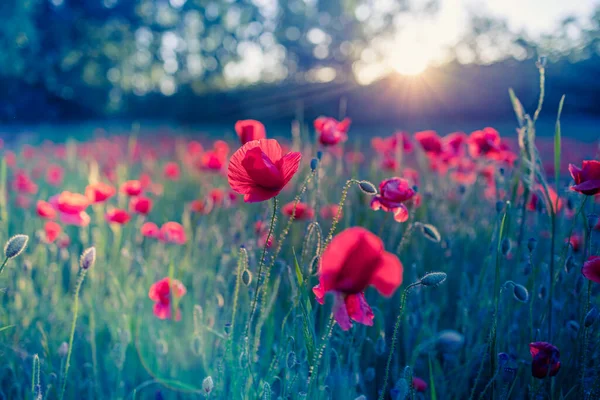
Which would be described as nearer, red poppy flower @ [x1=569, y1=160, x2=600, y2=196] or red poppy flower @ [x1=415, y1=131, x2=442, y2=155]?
red poppy flower @ [x1=569, y1=160, x2=600, y2=196]

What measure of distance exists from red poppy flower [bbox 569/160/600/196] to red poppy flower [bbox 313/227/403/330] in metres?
0.58

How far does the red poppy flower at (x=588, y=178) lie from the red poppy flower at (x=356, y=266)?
22.8 inches

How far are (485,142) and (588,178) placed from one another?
35.1 inches

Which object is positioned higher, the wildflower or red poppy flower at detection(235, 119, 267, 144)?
red poppy flower at detection(235, 119, 267, 144)

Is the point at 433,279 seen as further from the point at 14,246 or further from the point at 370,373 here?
the point at 14,246

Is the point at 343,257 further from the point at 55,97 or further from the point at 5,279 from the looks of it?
the point at 55,97

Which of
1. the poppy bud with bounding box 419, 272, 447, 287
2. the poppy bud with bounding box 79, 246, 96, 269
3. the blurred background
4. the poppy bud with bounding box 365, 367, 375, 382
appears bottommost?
the poppy bud with bounding box 365, 367, 375, 382

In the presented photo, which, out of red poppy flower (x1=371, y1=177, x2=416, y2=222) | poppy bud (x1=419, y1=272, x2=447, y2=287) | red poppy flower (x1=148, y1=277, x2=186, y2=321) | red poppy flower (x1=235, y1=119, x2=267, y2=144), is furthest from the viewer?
red poppy flower (x1=235, y1=119, x2=267, y2=144)

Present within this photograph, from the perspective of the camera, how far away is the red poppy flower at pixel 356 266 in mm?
758

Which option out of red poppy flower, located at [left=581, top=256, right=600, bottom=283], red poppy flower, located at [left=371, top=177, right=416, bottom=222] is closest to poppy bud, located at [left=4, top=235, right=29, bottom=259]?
red poppy flower, located at [left=371, top=177, right=416, bottom=222]

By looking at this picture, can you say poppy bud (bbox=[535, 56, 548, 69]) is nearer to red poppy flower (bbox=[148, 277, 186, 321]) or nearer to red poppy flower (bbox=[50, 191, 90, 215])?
red poppy flower (bbox=[148, 277, 186, 321])

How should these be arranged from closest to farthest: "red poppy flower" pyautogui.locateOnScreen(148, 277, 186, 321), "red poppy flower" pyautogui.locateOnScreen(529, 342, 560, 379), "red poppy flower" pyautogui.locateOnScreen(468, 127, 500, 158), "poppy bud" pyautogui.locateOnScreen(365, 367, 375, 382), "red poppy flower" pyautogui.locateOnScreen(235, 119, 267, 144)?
"red poppy flower" pyautogui.locateOnScreen(529, 342, 560, 379)
"poppy bud" pyautogui.locateOnScreen(365, 367, 375, 382)
"red poppy flower" pyautogui.locateOnScreen(148, 277, 186, 321)
"red poppy flower" pyautogui.locateOnScreen(235, 119, 267, 144)
"red poppy flower" pyautogui.locateOnScreen(468, 127, 500, 158)

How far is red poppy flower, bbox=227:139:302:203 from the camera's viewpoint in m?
0.98

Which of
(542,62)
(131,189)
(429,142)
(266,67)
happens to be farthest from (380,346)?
(266,67)
